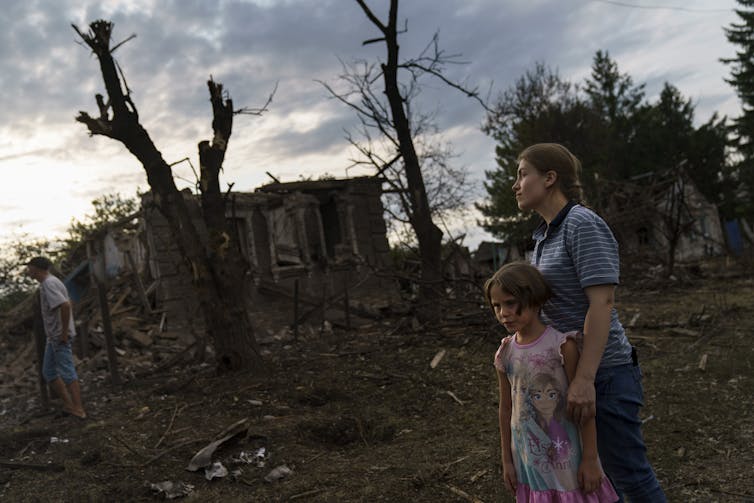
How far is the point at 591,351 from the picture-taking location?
2.14 metres

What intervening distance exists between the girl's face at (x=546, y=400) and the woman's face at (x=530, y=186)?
0.67m

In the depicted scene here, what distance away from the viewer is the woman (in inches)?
84.9

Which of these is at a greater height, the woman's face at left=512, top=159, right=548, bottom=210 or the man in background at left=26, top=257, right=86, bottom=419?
the woman's face at left=512, top=159, right=548, bottom=210

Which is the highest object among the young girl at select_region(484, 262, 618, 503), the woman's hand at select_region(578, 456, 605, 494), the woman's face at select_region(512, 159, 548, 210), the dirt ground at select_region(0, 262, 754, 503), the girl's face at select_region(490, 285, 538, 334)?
the woman's face at select_region(512, 159, 548, 210)

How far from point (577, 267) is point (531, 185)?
0.37m

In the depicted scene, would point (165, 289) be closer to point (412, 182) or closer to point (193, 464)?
point (412, 182)

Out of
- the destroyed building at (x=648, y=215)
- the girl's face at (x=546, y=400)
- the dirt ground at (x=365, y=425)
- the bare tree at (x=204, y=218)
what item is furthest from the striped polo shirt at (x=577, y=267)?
the destroyed building at (x=648, y=215)

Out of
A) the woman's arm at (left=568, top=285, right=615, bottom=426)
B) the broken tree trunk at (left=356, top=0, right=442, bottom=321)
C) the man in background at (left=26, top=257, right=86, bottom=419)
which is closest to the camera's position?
the woman's arm at (left=568, top=285, right=615, bottom=426)

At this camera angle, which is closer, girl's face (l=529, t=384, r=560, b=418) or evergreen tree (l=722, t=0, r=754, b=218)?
Result: girl's face (l=529, t=384, r=560, b=418)

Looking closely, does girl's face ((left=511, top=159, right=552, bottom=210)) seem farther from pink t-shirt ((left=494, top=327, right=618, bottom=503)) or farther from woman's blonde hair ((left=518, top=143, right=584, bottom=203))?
pink t-shirt ((left=494, top=327, right=618, bottom=503))

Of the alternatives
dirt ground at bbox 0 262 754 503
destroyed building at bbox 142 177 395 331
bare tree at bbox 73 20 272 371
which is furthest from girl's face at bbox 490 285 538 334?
destroyed building at bbox 142 177 395 331

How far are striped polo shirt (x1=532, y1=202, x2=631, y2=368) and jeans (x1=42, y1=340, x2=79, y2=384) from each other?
6.32 m

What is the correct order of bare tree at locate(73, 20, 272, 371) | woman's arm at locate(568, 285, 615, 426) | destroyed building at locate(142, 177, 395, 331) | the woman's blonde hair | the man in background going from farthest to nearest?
destroyed building at locate(142, 177, 395, 331) < bare tree at locate(73, 20, 272, 371) < the man in background < the woman's blonde hair < woman's arm at locate(568, 285, 615, 426)

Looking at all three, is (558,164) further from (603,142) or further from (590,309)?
(603,142)
